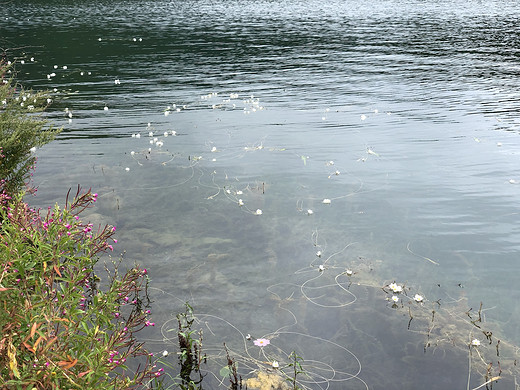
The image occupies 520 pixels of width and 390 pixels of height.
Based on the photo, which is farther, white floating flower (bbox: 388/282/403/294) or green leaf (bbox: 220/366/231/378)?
white floating flower (bbox: 388/282/403/294)

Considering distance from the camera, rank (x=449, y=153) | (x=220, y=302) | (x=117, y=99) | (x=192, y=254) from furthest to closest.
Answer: (x=117, y=99) → (x=449, y=153) → (x=192, y=254) → (x=220, y=302)

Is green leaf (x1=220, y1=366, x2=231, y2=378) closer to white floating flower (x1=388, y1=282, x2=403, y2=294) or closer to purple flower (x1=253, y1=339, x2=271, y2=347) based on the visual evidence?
purple flower (x1=253, y1=339, x2=271, y2=347)

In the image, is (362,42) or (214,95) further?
(362,42)

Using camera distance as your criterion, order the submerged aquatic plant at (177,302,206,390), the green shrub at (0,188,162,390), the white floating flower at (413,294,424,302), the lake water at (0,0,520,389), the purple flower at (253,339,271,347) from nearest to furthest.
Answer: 1. the green shrub at (0,188,162,390)
2. the submerged aquatic plant at (177,302,206,390)
3. the purple flower at (253,339,271,347)
4. the lake water at (0,0,520,389)
5. the white floating flower at (413,294,424,302)

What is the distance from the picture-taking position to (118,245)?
9.48 meters

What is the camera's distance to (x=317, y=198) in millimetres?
11570

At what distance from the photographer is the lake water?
7207 mm

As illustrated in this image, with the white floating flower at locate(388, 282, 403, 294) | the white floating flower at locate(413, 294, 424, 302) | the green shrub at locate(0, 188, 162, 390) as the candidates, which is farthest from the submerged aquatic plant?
the white floating flower at locate(413, 294, 424, 302)

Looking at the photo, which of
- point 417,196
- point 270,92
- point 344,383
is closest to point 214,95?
point 270,92

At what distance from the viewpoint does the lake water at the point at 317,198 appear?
284 inches

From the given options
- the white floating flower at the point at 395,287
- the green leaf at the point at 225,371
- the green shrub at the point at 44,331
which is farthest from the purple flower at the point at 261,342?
the green shrub at the point at 44,331

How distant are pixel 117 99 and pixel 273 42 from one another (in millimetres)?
17022

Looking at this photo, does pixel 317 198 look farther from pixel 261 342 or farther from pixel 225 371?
pixel 225 371

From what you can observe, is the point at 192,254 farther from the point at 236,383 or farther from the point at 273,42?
the point at 273,42
